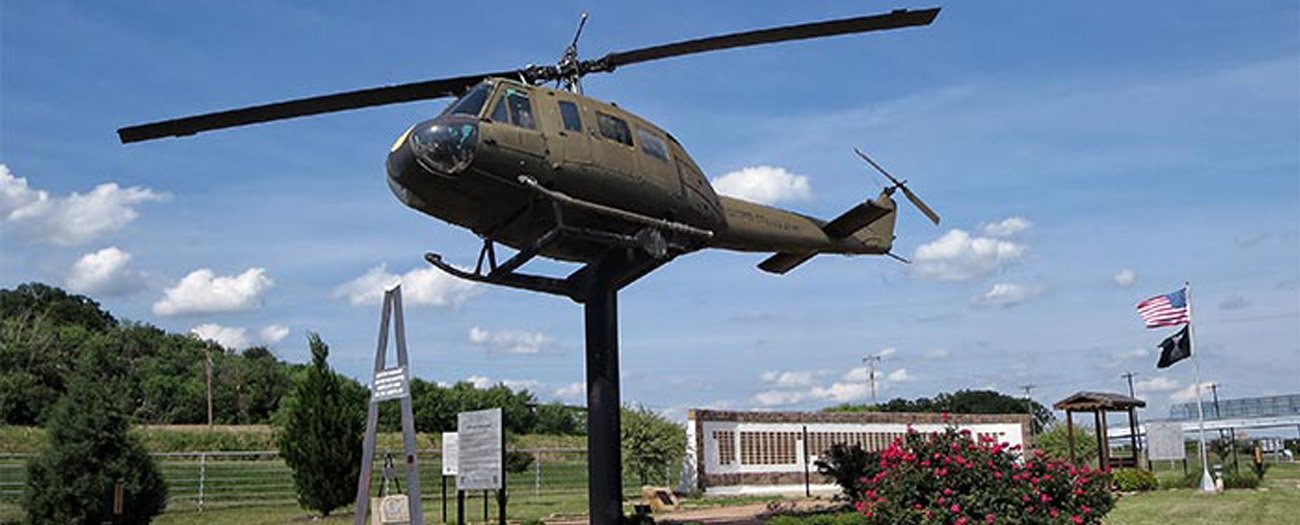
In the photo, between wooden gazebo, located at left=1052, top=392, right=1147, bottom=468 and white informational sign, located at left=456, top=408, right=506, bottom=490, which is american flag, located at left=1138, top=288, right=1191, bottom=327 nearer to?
wooden gazebo, located at left=1052, top=392, right=1147, bottom=468

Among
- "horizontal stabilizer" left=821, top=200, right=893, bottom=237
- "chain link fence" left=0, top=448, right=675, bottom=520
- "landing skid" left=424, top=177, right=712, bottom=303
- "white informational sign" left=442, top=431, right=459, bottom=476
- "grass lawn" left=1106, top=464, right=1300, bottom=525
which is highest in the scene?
"horizontal stabilizer" left=821, top=200, right=893, bottom=237

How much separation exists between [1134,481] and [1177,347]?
357 centimetres

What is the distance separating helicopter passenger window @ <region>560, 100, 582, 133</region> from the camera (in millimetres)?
11281

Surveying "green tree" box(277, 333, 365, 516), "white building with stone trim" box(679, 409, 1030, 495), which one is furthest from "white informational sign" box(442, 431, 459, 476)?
"white building with stone trim" box(679, 409, 1030, 495)

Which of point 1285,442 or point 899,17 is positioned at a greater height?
point 899,17

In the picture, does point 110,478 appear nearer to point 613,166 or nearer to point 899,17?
point 613,166

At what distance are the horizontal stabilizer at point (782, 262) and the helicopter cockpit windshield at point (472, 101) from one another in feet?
20.7

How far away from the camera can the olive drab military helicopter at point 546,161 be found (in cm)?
1065

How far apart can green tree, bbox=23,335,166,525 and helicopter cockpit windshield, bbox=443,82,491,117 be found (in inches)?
329

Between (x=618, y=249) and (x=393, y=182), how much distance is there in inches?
107

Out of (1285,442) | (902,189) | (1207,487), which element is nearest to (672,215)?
(902,189)

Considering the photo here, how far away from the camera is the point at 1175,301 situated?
2655 cm

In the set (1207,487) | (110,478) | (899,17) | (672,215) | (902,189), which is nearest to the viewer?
(899,17)

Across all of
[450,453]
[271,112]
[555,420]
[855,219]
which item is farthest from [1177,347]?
[555,420]
